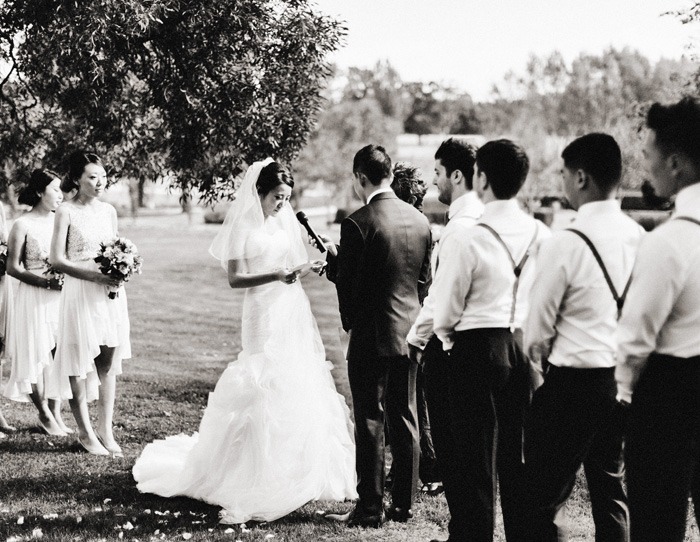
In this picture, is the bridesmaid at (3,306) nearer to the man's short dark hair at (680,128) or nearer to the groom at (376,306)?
the groom at (376,306)

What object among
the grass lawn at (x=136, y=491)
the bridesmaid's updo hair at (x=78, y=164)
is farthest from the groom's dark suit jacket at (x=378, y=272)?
the bridesmaid's updo hair at (x=78, y=164)

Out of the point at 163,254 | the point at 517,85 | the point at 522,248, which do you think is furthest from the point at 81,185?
the point at 517,85

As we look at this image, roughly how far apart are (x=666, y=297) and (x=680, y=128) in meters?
0.76

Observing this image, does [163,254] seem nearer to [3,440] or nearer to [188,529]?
[3,440]

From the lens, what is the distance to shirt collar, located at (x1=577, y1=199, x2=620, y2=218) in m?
4.02

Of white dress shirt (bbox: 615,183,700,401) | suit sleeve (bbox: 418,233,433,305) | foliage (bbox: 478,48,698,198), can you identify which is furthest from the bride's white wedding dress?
foliage (bbox: 478,48,698,198)

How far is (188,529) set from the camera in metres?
5.66

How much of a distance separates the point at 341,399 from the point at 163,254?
2798cm

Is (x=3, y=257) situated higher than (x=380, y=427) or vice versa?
(x=3, y=257)

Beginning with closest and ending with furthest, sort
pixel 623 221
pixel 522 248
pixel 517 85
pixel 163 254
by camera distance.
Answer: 1. pixel 623 221
2. pixel 522 248
3. pixel 163 254
4. pixel 517 85

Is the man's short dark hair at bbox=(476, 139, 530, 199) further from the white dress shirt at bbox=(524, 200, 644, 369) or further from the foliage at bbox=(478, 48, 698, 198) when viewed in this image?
the foliage at bbox=(478, 48, 698, 198)

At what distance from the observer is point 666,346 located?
3.50m

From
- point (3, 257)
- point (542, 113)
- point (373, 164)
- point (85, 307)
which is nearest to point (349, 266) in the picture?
point (373, 164)

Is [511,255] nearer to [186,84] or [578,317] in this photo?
[578,317]
